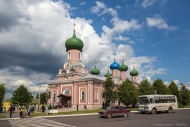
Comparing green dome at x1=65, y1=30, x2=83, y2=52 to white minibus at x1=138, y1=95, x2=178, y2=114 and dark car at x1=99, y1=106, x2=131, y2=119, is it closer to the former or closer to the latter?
white minibus at x1=138, y1=95, x2=178, y2=114

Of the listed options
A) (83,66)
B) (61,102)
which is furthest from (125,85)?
(61,102)

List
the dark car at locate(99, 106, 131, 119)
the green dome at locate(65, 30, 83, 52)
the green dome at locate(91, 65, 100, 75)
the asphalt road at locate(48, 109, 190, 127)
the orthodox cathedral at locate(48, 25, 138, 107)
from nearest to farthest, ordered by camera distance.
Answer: the asphalt road at locate(48, 109, 190, 127)
the dark car at locate(99, 106, 131, 119)
the orthodox cathedral at locate(48, 25, 138, 107)
the green dome at locate(65, 30, 83, 52)
the green dome at locate(91, 65, 100, 75)

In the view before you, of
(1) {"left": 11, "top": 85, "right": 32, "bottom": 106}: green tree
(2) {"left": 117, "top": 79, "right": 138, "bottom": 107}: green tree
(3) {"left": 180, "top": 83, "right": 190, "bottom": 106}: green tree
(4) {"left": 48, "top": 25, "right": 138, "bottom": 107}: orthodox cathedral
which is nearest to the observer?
(2) {"left": 117, "top": 79, "right": 138, "bottom": 107}: green tree

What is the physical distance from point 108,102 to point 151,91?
12700 millimetres

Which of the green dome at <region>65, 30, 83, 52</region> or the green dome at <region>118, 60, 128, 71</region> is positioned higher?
the green dome at <region>65, 30, 83, 52</region>

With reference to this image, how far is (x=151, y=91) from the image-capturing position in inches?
1874

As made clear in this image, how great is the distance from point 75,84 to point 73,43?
10.3m

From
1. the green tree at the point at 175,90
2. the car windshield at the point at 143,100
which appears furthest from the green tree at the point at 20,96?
the green tree at the point at 175,90

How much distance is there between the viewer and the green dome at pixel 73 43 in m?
49.1

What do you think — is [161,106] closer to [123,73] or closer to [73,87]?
→ [73,87]

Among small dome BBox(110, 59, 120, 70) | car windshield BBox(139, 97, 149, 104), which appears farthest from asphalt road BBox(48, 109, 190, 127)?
small dome BBox(110, 59, 120, 70)

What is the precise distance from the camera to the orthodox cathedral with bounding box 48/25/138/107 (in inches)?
1740

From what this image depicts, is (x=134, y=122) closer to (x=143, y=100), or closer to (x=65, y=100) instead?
(x=143, y=100)

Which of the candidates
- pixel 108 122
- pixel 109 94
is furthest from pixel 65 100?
pixel 108 122
